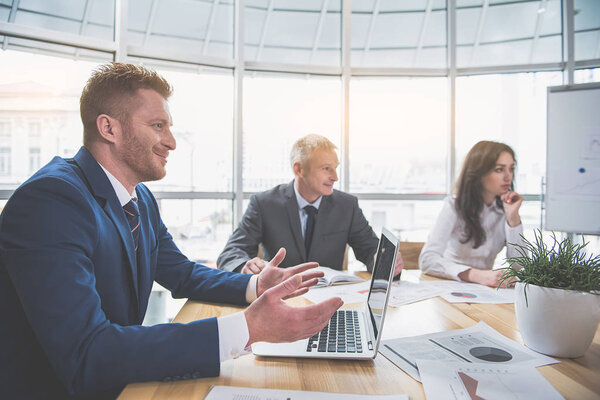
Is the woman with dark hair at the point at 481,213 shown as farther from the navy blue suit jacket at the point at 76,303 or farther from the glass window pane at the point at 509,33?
the glass window pane at the point at 509,33

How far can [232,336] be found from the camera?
0.84 meters

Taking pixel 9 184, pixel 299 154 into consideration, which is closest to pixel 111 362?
pixel 299 154

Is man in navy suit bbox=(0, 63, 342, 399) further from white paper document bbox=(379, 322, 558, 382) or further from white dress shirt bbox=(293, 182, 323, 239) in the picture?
white dress shirt bbox=(293, 182, 323, 239)

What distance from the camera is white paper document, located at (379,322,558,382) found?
89 centimetres

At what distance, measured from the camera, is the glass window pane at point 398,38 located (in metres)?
4.28

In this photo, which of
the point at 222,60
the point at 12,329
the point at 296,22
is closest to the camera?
the point at 12,329

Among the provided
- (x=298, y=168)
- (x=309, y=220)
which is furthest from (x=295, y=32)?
(x=309, y=220)

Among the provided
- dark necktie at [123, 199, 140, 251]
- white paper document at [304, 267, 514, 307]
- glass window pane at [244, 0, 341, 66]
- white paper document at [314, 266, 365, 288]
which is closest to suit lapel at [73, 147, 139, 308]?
dark necktie at [123, 199, 140, 251]

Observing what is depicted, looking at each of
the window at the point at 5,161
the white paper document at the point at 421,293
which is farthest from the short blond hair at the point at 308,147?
the window at the point at 5,161

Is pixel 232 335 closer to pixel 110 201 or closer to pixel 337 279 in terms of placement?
pixel 110 201

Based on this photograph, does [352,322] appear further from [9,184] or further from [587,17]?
[587,17]

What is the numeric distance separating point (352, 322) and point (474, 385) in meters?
0.42

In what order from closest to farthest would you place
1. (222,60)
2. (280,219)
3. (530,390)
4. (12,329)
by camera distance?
(530,390)
(12,329)
(280,219)
(222,60)

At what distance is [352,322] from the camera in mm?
1144
